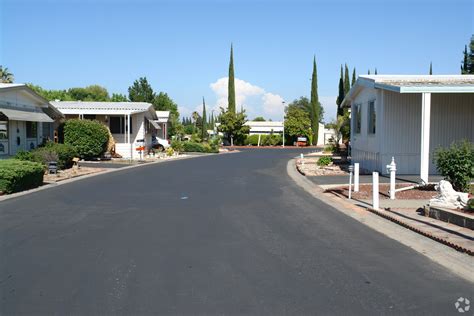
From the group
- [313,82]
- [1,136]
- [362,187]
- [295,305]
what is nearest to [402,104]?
[362,187]

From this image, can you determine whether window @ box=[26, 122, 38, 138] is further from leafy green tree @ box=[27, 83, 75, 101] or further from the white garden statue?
leafy green tree @ box=[27, 83, 75, 101]

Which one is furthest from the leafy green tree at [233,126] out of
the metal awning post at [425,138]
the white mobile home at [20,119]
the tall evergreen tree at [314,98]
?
the metal awning post at [425,138]

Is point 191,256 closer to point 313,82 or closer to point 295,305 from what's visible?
point 295,305

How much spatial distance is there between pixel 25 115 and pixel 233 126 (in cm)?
4359

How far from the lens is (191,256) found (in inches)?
287

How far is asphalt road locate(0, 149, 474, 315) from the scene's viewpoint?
534 centimetres

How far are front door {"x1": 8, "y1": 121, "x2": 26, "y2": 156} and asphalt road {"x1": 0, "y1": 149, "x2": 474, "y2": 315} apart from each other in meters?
12.5

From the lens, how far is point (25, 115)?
79.4 feet

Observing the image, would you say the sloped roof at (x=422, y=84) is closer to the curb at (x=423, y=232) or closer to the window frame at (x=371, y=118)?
the window frame at (x=371, y=118)

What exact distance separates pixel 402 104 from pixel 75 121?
2019 cm

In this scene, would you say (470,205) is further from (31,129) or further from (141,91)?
(141,91)

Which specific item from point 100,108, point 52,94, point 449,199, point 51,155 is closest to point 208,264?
point 449,199

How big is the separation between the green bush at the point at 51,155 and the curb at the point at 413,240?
1343cm

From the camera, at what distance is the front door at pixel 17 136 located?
2361 centimetres
